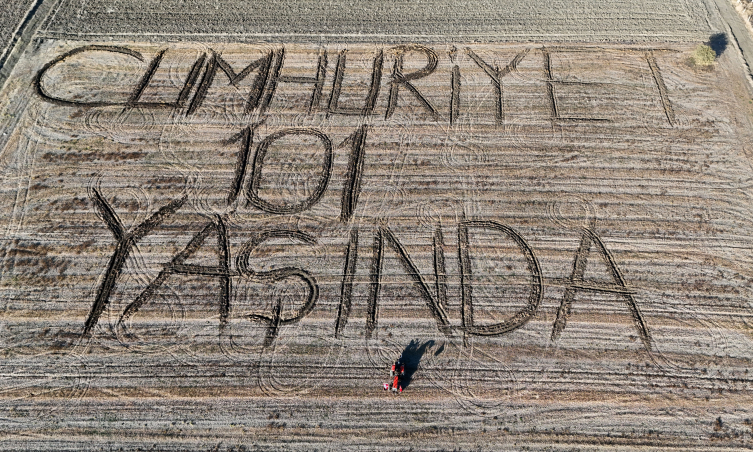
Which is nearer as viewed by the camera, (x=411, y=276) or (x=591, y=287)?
(x=591, y=287)

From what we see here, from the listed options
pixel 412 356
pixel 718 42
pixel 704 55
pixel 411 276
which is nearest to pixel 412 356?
pixel 412 356

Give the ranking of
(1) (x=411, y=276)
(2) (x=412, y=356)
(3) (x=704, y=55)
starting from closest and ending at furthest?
(2) (x=412, y=356), (1) (x=411, y=276), (3) (x=704, y=55)

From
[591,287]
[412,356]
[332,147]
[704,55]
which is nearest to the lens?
[412,356]

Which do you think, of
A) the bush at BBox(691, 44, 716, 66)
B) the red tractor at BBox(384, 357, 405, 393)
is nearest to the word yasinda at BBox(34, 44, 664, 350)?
the red tractor at BBox(384, 357, 405, 393)

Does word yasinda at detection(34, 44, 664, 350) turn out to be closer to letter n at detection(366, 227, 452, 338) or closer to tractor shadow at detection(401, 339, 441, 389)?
letter n at detection(366, 227, 452, 338)

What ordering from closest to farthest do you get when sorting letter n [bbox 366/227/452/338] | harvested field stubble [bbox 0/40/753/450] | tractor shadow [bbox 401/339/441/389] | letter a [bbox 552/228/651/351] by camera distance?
1. harvested field stubble [bbox 0/40/753/450]
2. tractor shadow [bbox 401/339/441/389]
3. letter a [bbox 552/228/651/351]
4. letter n [bbox 366/227/452/338]

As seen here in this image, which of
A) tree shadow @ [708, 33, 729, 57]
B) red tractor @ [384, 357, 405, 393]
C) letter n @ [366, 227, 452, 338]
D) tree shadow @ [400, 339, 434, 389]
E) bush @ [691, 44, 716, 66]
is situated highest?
tree shadow @ [708, 33, 729, 57]

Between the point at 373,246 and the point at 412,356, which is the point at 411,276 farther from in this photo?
the point at 412,356

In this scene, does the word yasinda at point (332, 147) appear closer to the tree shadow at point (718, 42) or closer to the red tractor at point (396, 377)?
the red tractor at point (396, 377)
